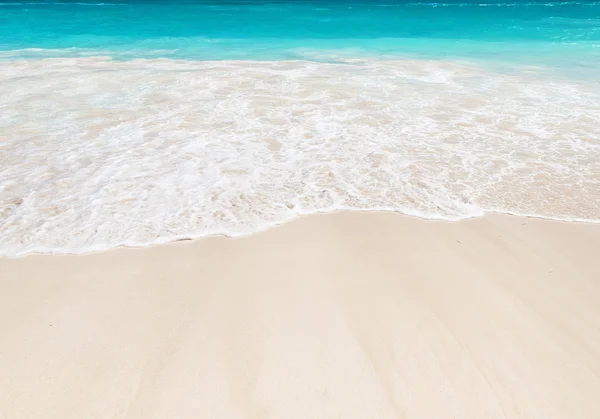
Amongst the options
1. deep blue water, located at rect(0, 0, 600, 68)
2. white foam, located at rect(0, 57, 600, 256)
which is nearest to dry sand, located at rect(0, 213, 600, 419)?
white foam, located at rect(0, 57, 600, 256)

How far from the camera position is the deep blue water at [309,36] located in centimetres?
1723

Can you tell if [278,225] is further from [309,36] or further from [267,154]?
[309,36]

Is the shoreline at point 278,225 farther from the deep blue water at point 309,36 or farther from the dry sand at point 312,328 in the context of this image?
the deep blue water at point 309,36

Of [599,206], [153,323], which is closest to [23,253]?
[153,323]

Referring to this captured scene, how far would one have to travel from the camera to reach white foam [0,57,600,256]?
200 inches

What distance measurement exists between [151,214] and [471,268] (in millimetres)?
3449

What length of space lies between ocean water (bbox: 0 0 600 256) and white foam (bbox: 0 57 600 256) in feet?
0.10

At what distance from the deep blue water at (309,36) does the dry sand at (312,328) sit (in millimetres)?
13293

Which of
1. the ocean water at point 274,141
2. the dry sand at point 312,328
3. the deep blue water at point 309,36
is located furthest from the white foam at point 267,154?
the deep blue water at point 309,36

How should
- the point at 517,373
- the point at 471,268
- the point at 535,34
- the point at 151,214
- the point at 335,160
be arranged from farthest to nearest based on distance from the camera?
the point at 535,34 → the point at 335,160 → the point at 151,214 → the point at 471,268 → the point at 517,373

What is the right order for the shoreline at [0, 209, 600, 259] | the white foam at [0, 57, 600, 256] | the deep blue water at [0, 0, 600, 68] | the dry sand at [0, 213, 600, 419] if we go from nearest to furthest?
1. the dry sand at [0, 213, 600, 419]
2. the shoreline at [0, 209, 600, 259]
3. the white foam at [0, 57, 600, 256]
4. the deep blue water at [0, 0, 600, 68]

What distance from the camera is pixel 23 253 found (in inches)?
169

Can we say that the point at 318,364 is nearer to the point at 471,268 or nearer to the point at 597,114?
the point at 471,268

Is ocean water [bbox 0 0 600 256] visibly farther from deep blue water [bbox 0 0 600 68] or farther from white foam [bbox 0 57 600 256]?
deep blue water [bbox 0 0 600 68]
